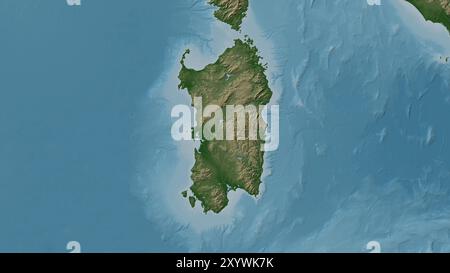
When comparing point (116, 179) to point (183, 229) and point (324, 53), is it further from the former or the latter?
point (324, 53)

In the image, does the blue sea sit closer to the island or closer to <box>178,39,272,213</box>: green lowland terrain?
<box>178,39,272,213</box>: green lowland terrain

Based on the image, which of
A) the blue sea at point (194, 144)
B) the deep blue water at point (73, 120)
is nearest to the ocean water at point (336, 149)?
the blue sea at point (194, 144)

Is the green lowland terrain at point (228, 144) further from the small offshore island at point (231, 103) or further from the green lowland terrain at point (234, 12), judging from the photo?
the green lowland terrain at point (234, 12)

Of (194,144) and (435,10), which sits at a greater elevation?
(435,10)

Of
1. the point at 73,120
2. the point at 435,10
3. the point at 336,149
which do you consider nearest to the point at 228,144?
the point at 336,149

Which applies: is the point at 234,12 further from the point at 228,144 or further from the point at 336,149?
the point at 336,149

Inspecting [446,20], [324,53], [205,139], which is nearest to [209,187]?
[205,139]
